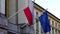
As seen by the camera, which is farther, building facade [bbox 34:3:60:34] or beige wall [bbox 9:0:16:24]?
building facade [bbox 34:3:60:34]

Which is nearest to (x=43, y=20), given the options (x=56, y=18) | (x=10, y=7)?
(x=10, y=7)

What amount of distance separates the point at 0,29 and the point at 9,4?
5.74 meters

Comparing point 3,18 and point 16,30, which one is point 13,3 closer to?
point 16,30

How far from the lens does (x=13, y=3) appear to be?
89.1ft

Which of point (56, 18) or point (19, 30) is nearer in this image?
point (19, 30)

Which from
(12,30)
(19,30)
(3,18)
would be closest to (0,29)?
(3,18)

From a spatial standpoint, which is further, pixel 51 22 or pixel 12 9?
pixel 51 22

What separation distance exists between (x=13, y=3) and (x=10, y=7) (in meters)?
0.56

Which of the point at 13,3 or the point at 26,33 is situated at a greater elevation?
the point at 13,3

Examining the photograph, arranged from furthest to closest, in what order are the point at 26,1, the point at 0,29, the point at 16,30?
the point at 26,1 < the point at 16,30 < the point at 0,29

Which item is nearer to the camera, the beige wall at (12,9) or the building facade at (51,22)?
the beige wall at (12,9)

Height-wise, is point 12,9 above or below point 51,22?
above

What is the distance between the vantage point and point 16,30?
25.7 m

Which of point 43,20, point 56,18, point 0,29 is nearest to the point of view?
point 0,29
